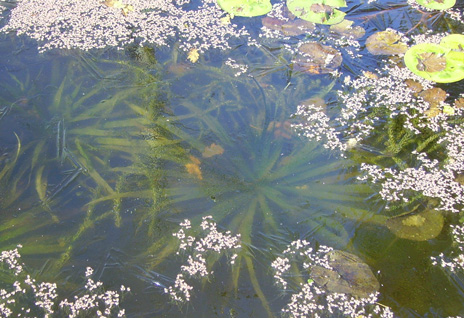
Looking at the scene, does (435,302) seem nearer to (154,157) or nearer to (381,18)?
(154,157)

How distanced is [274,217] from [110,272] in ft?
3.73

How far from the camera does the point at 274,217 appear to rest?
112 inches

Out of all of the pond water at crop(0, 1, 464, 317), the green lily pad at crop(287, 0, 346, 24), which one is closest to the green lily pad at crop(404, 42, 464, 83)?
the pond water at crop(0, 1, 464, 317)

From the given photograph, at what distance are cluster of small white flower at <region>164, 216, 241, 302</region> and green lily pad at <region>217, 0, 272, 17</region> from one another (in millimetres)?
2410

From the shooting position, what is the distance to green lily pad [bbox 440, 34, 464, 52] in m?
3.81

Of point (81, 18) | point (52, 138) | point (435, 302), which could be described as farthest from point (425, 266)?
point (81, 18)

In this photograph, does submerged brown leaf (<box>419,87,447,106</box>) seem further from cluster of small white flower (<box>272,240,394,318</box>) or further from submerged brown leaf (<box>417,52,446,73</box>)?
cluster of small white flower (<box>272,240,394,318</box>)

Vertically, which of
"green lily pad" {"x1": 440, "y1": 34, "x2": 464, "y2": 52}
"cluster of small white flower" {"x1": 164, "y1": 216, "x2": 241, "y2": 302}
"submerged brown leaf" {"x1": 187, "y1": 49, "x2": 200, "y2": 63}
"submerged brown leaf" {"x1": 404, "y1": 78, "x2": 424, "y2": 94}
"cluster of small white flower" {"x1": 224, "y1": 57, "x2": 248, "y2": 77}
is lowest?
"cluster of small white flower" {"x1": 164, "y1": 216, "x2": 241, "y2": 302}

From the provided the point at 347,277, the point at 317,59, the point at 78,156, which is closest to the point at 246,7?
the point at 317,59

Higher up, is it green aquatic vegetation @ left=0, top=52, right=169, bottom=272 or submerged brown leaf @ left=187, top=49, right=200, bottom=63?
submerged brown leaf @ left=187, top=49, right=200, bottom=63

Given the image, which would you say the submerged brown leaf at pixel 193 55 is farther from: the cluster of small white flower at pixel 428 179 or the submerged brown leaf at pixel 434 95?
the submerged brown leaf at pixel 434 95

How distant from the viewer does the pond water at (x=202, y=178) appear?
2.55 meters

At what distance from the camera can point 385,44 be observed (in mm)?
3959

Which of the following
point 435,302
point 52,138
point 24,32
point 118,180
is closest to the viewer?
point 435,302
